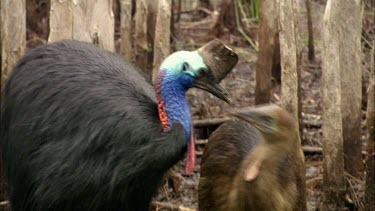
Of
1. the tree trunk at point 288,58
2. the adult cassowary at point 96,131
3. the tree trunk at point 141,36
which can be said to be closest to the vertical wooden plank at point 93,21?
the adult cassowary at point 96,131

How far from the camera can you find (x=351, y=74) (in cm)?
670

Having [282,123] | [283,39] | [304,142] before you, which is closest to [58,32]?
[283,39]

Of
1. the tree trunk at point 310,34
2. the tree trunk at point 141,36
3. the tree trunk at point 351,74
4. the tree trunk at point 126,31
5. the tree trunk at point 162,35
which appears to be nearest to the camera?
the tree trunk at point 351,74

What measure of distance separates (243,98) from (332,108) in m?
2.60

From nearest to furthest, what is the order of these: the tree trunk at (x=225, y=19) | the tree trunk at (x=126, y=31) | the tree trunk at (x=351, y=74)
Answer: the tree trunk at (x=351, y=74), the tree trunk at (x=126, y=31), the tree trunk at (x=225, y=19)

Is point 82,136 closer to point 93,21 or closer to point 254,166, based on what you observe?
point 254,166

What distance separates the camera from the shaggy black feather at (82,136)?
4.95 metres

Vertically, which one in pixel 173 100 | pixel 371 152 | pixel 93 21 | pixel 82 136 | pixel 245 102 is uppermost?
pixel 93 21

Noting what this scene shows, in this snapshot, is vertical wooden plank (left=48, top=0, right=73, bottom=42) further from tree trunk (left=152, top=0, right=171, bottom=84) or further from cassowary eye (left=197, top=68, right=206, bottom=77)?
cassowary eye (left=197, top=68, right=206, bottom=77)

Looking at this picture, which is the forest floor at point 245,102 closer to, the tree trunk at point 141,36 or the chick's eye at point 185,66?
the tree trunk at point 141,36

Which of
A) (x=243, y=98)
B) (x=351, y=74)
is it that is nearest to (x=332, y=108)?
(x=351, y=74)

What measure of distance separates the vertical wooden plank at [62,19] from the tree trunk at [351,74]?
71.0 inches

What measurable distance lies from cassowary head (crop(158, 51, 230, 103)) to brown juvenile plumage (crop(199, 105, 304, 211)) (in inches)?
8.8

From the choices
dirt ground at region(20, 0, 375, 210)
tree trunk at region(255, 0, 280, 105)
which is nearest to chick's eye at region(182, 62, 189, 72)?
dirt ground at region(20, 0, 375, 210)
